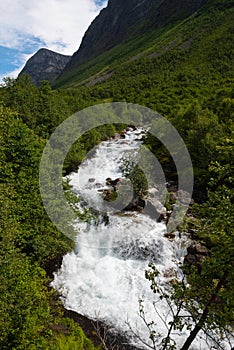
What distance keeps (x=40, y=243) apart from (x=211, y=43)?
94348 millimetres

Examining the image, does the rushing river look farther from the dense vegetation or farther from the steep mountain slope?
the steep mountain slope

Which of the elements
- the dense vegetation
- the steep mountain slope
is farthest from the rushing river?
the steep mountain slope

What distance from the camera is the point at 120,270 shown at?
52.5 ft

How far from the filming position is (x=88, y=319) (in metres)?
12.8

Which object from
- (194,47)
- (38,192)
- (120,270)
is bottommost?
(120,270)

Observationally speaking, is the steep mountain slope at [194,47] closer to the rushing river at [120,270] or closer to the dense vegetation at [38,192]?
the dense vegetation at [38,192]

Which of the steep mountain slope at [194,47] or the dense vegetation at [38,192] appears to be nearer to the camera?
the dense vegetation at [38,192]

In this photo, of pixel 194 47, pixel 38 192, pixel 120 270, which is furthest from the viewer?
pixel 194 47

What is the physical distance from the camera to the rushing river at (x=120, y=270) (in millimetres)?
12984

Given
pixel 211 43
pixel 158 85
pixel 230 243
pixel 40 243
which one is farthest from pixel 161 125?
pixel 211 43

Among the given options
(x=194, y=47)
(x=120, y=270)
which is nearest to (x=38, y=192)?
(x=120, y=270)

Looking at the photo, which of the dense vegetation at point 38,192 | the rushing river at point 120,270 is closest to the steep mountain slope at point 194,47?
the dense vegetation at point 38,192

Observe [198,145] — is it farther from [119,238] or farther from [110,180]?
[119,238]

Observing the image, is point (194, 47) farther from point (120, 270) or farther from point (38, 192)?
point (38, 192)
